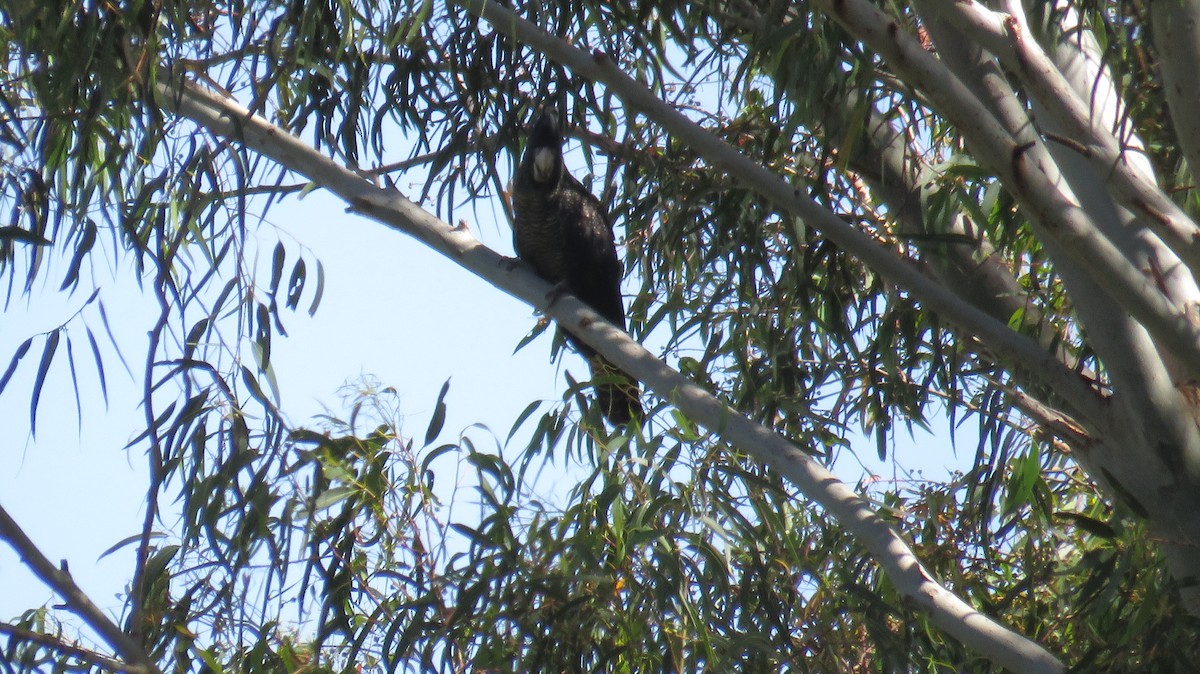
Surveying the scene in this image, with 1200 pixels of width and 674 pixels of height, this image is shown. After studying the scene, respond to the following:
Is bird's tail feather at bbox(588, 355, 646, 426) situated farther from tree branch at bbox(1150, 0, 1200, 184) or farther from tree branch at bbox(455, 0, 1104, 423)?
tree branch at bbox(1150, 0, 1200, 184)

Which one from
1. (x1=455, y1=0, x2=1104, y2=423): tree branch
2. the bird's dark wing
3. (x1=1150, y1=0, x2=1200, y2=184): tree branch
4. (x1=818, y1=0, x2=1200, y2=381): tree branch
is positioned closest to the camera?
(x1=1150, y1=0, x2=1200, y2=184): tree branch

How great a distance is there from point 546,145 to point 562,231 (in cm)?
25

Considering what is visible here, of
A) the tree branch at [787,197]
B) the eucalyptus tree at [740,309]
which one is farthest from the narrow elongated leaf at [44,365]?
the tree branch at [787,197]

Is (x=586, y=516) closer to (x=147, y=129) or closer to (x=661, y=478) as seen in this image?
(x=661, y=478)

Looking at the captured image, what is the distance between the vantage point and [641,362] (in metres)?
1.88

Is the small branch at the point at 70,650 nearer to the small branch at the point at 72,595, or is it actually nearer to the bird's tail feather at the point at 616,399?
the small branch at the point at 72,595

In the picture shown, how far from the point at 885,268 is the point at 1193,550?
642 millimetres

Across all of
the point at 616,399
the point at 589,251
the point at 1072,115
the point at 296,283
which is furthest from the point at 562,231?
the point at 1072,115

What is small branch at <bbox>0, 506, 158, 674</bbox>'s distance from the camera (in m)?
1.21

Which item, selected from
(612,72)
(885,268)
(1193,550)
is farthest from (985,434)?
(612,72)

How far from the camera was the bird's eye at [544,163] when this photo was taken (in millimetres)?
2896

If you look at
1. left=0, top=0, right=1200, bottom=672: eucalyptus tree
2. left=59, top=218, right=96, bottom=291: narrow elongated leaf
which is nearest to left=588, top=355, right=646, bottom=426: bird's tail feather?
left=0, top=0, right=1200, bottom=672: eucalyptus tree

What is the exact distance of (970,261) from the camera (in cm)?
223

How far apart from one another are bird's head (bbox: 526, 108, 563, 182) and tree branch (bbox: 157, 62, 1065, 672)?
23.0 inches
